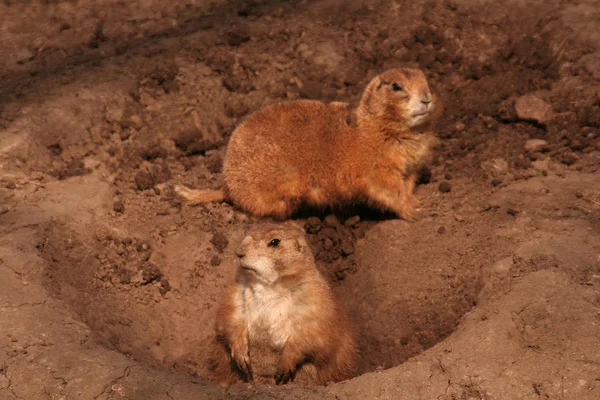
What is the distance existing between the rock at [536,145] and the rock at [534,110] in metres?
0.22

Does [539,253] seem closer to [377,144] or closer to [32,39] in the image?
[377,144]

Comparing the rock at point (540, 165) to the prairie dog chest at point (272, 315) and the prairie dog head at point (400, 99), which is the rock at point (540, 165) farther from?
the prairie dog chest at point (272, 315)

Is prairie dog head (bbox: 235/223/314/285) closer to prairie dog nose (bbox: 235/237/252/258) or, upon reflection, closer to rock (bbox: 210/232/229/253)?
prairie dog nose (bbox: 235/237/252/258)

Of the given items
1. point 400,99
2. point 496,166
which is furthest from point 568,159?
point 400,99

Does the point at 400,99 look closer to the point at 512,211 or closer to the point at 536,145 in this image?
the point at 512,211

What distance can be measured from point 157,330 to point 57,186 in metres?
1.45

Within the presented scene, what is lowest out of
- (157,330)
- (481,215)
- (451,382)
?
(157,330)

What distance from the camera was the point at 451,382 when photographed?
12.4 feet

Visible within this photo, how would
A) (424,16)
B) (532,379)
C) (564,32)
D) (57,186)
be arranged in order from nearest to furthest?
1. (532,379)
2. (57,186)
3. (564,32)
4. (424,16)

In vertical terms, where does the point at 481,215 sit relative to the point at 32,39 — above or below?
below

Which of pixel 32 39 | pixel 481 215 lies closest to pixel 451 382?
pixel 481 215

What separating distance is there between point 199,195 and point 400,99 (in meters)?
1.87

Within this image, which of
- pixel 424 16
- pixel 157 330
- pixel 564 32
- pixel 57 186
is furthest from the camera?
pixel 424 16

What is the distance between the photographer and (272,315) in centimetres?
448
